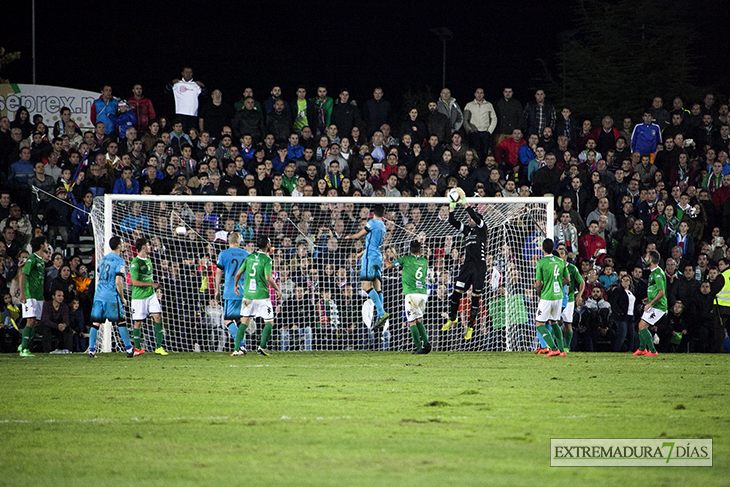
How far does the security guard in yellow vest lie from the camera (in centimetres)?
1559

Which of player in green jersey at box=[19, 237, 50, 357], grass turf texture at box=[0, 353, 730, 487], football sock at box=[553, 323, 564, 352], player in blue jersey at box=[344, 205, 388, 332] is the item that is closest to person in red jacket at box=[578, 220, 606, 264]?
football sock at box=[553, 323, 564, 352]

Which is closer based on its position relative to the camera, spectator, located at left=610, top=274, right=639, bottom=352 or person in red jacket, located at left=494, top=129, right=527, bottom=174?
spectator, located at left=610, top=274, right=639, bottom=352

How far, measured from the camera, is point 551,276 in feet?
42.7

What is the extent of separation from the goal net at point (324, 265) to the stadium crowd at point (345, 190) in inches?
1.6

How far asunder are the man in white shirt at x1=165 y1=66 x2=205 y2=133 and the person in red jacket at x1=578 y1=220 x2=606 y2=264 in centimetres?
805

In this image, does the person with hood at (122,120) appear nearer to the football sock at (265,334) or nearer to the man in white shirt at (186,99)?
the man in white shirt at (186,99)

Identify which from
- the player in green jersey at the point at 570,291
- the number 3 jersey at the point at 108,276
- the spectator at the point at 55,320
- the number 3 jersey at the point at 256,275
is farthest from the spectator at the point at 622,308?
the spectator at the point at 55,320

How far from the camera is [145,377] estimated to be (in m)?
9.77

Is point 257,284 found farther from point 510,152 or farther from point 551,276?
point 510,152

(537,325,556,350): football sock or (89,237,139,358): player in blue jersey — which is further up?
(89,237,139,358): player in blue jersey

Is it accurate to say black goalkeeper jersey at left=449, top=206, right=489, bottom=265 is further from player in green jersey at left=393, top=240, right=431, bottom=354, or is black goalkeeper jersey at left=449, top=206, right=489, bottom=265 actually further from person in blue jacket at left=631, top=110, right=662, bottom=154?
person in blue jacket at left=631, top=110, right=662, bottom=154

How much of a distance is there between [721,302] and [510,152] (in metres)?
5.14

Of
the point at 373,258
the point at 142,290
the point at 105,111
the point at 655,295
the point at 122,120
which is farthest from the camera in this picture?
the point at 105,111

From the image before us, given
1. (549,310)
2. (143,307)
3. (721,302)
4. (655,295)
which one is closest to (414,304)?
(549,310)
